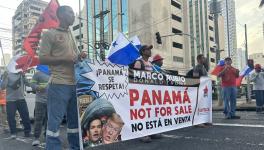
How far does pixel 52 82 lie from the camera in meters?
4.36

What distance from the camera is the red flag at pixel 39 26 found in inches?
Result: 243

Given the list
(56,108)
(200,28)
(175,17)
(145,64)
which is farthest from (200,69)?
(200,28)

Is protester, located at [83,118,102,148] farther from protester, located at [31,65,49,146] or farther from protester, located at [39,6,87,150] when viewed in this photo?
protester, located at [31,65,49,146]

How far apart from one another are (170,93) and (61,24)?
2.89 meters

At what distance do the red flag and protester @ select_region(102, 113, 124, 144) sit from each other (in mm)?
1809

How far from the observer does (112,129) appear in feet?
16.7

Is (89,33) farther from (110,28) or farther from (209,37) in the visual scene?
(209,37)

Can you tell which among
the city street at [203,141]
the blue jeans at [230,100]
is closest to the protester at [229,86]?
the blue jeans at [230,100]

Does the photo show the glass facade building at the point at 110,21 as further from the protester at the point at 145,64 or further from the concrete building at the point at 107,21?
the protester at the point at 145,64

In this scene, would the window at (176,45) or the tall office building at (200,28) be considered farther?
the tall office building at (200,28)

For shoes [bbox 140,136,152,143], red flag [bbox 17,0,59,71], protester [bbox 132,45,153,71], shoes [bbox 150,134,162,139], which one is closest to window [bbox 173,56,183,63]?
red flag [bbox 17,0,59,71]

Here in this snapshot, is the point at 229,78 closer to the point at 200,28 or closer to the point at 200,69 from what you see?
the point at 200,69

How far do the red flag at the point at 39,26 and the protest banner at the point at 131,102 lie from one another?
4.49 ft

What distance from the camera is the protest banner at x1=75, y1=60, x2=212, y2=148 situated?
4.79m
